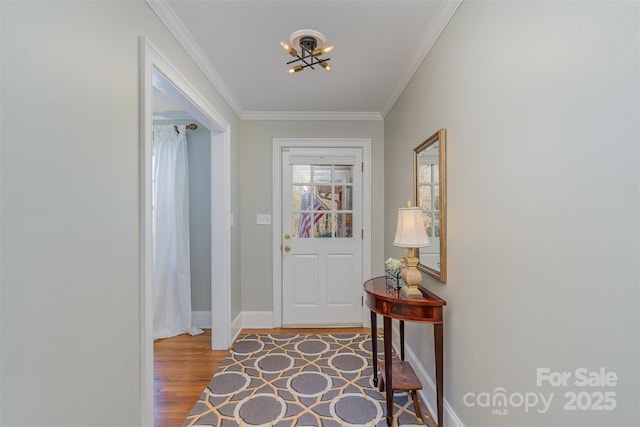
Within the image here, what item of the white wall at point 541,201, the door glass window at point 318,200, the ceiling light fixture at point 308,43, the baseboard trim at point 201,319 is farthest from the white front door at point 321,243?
the white wall at point 541,201

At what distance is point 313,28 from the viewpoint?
173cm

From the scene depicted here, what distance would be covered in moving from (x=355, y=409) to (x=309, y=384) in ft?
1.33

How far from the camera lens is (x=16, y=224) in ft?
2.67

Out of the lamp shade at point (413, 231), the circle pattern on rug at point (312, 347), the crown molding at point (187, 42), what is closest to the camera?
the crown molding at point (187, 42)

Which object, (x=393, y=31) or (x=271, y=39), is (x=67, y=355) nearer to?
(x=271, y=39)

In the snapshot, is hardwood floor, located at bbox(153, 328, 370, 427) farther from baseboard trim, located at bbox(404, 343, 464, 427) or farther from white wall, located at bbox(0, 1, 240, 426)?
baseboard trim, located at bbox(404, 343, 464, 427)

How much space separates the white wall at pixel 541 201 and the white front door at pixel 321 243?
5.47 ft

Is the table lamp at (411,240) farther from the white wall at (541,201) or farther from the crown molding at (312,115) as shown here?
the crown molding at (312,115)

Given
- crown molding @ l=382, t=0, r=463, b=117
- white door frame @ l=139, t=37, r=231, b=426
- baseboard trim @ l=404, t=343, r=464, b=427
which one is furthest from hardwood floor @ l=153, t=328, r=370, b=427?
crown molding @ l=382, t=0, r=463, b=117

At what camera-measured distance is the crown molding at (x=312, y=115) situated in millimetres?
3172

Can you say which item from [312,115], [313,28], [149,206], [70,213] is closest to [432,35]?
[313,28]

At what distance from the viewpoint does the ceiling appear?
1.55 m

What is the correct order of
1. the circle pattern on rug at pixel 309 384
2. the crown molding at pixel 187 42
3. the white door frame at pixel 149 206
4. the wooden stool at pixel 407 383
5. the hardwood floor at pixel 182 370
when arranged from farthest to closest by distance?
the circle pattern on rug at pixel 309 384, the hardwood floor at pixel 182 370, the wooden stool at pixel 407 383, the crown molding at pixel 187 42, the white door frame at pixel 149 206

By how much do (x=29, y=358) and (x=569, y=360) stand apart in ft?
5.40
